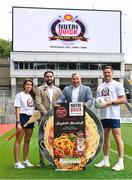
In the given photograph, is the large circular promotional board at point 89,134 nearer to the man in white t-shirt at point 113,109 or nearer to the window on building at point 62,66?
the man in white t-shirt at point 113,109

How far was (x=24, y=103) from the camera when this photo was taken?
9750 millimetres

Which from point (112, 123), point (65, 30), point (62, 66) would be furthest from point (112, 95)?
point (62, 66)

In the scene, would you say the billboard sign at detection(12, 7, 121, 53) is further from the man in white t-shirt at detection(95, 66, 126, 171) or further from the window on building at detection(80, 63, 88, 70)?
the man in white t-shirt at detection(95, 66, 126, 171)

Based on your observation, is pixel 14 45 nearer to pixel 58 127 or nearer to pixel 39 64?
pixel 39 64

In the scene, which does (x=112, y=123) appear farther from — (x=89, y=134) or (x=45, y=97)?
(x=45, y=97)

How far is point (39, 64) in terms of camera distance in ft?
214

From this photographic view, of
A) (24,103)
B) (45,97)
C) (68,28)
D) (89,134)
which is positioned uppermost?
(68,28)

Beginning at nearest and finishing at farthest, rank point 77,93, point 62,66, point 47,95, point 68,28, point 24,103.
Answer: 1. point 77,93
2. point 24,103
3. point 47,95
4. point 68,28
5. point 62,66

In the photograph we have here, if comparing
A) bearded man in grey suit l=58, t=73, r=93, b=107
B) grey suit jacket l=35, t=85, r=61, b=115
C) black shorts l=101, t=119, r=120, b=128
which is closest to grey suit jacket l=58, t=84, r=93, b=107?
bearded man in grey suit l=58, t=73, r=93, b=107

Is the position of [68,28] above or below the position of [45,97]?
above

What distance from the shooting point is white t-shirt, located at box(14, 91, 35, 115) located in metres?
9.73

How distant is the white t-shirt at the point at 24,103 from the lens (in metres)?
9.73

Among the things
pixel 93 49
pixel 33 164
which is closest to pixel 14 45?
pixel 93 49

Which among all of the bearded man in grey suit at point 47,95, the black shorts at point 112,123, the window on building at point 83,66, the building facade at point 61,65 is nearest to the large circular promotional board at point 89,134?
the black shorts at point 112,123
